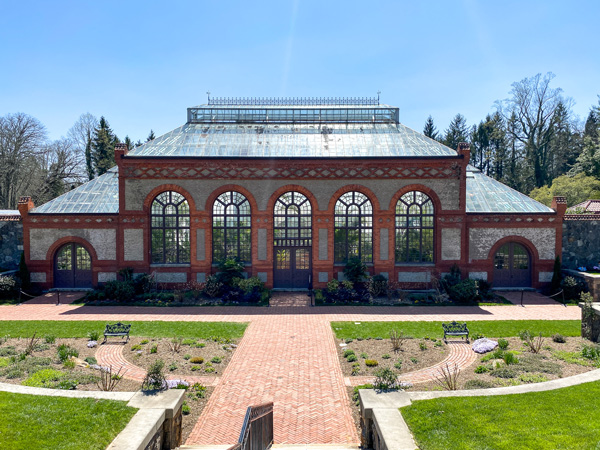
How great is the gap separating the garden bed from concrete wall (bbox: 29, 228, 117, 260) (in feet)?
29.6

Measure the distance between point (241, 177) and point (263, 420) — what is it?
1714 centimetres

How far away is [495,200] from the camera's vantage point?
24562mm

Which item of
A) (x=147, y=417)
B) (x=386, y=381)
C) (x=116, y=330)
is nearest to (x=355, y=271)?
(x=116, y=330)

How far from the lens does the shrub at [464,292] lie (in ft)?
69.8

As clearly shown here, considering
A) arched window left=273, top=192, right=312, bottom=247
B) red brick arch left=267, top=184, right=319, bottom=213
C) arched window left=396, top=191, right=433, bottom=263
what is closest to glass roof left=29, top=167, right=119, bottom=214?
red brick arch left=267, top=184, right=319, bottom=213

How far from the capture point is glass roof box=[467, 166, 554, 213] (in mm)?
23875

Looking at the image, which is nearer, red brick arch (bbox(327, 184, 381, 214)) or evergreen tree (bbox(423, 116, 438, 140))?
red brick arch (bbox(327, 184, 381, 214))

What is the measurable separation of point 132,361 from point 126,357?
516 mm

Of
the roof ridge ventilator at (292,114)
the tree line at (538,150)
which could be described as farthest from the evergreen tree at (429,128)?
the roof ridge ventilator at (292,114)

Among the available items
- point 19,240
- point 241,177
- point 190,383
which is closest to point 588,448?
point 190,383

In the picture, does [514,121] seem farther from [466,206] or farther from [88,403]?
[88,403]

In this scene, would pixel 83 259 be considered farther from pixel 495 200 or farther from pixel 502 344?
pixel 495 200

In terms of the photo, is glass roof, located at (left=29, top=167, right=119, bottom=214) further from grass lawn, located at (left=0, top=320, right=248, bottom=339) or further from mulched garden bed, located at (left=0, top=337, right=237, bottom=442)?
mulched garden bed, located at (left=0, top=337, right=237, bottom=442)

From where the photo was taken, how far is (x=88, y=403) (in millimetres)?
8359
